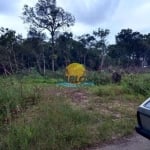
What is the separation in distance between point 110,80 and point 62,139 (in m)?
11.9

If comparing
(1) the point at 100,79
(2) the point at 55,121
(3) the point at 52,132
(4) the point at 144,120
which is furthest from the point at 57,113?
(1) the point at 100,79

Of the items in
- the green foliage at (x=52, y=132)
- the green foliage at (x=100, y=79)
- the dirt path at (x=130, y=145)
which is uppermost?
the green foliage at (x=100, y=79)

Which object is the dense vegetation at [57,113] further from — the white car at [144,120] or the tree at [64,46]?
the tree at [64,46]

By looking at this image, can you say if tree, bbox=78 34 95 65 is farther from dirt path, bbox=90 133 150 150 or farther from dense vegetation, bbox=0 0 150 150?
dirt path, bbox=90 133 150 150

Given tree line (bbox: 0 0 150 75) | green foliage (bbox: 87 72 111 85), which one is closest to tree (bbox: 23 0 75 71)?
tree line (bbox: 0 0 150 75)

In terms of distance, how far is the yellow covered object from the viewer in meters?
17.7

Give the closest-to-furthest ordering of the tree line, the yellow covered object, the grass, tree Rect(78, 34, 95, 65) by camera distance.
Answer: the grass
the yellow covered object
the tree line
tree Rect(78, 34, 95, 65)

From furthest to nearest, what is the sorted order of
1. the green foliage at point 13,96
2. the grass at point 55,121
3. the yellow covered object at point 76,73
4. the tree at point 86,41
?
the tree at point 86,41
the yellow covered object at point 76,73
the green foliage at point 13,96
the grass at point 55,121

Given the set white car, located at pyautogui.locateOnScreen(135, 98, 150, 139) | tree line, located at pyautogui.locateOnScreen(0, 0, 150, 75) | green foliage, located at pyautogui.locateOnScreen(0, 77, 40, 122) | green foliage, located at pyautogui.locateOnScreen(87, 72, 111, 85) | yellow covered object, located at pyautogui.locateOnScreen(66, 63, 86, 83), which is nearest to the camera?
white car, located at pyautogui.locateOnScreen(135, 98, 150, 139)

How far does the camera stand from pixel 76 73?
58.7 ft

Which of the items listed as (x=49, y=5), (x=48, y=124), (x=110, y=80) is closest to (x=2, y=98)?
(x=48, y=124)

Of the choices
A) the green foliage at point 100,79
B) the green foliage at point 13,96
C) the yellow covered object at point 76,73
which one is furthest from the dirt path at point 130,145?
the yellow covered object at point 76,73

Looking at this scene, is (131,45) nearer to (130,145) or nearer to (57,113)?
(57,113)

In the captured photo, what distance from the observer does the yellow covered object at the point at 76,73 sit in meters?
17.7
